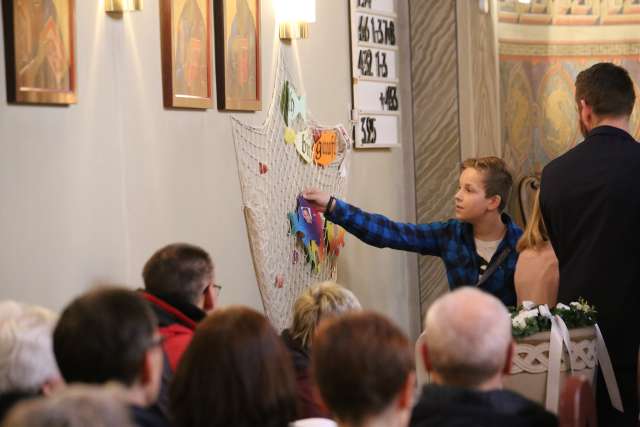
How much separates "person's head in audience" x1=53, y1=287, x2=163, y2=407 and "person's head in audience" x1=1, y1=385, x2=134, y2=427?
2.70 ft

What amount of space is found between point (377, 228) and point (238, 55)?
118 centimetres

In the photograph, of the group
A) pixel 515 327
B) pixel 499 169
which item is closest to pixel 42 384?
pixel 515 327

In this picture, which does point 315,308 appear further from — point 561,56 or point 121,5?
point 561,56

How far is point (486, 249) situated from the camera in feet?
18.5

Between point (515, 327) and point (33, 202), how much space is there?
1721 millimetres

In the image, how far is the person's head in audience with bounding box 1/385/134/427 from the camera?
5.43 feet

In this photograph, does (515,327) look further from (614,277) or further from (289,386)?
(289,386)

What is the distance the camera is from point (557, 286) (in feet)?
16.3

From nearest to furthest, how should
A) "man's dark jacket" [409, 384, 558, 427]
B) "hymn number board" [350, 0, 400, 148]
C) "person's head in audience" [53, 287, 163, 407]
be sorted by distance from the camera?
1. "person's head in audience" [53, 287, 163, 407]
2. "man's dark jacket" [409, 384, 558, 427]
3. "hymn number board" [350, 0, 400, 148]

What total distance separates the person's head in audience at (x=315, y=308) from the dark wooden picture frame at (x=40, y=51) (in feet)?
3.38

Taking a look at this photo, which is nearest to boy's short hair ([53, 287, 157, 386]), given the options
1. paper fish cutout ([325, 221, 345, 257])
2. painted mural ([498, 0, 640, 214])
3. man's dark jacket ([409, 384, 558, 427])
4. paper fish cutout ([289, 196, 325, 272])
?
man's dark jacket ([409, 384, 558, 427])

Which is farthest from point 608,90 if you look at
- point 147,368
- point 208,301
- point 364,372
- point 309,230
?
point 147,368

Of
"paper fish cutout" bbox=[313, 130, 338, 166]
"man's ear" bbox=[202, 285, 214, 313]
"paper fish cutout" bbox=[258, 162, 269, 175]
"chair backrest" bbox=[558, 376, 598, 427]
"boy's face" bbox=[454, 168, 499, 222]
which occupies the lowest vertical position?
"chair backrest" bbox=[558, 376, 598, 427]

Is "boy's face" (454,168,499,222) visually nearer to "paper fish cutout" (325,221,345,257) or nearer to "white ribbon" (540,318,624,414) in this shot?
"paper fish cutout" (325,221,345,257)
